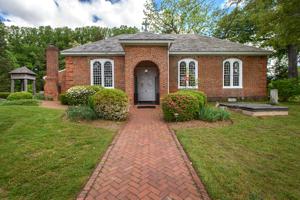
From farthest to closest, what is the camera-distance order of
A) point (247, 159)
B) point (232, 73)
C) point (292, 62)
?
1. point (292, 62)
2. point (232, 73)
3. point (247, 159)

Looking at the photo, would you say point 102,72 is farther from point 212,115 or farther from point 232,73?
point 232,73

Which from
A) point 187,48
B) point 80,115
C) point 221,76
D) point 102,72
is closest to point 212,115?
point 80,115

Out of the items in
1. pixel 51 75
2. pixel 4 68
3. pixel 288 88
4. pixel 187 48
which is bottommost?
pixel 288 88

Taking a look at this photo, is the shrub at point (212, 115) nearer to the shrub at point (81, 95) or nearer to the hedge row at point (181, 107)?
the hedge row at point (181, 107)

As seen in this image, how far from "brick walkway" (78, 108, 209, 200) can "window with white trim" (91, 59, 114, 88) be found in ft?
34.2

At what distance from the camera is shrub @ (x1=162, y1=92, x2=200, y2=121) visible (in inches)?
335

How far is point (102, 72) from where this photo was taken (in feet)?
51.9

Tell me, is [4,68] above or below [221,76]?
above

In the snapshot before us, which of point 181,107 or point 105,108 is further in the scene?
A: point 105,108

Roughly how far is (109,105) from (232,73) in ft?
39.5

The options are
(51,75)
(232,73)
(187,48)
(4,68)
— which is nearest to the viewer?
(187,48)

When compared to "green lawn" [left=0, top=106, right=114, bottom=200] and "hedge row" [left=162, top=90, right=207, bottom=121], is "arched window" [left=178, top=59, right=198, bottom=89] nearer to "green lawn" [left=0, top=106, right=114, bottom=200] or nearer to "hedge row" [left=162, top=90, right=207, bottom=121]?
"hedge row" [left=162, top=90, right=207, bottom=121]

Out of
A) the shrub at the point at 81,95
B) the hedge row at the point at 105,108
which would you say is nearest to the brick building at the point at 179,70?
the shrub at the point at 81,95

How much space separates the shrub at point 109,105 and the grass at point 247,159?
3049 mm
